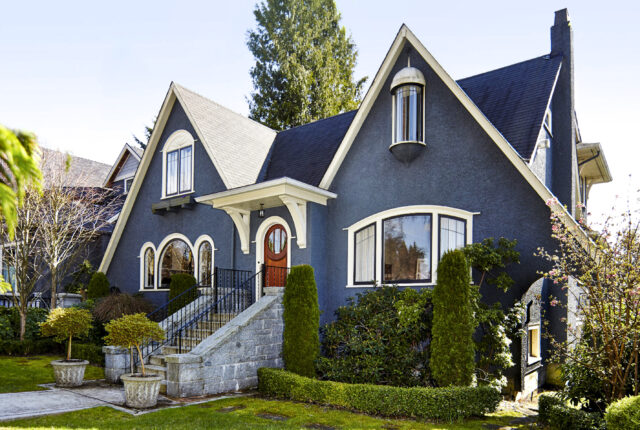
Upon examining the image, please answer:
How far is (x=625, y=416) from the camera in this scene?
517cm

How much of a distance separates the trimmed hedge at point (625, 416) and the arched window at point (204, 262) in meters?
10.9

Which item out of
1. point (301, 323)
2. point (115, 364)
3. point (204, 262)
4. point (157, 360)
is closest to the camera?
point (301, 323)

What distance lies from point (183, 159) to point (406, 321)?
32.0 ft

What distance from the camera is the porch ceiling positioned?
36.7 ft

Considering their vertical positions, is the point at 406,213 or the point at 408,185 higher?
the point at 408,185

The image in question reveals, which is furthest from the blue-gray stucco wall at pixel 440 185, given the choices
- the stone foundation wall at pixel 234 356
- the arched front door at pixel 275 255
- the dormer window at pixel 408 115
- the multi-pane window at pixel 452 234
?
the stone foundation wall at pixel 234 356

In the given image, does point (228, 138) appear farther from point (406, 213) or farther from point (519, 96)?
point (519, 96)

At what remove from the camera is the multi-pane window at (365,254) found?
11359mm

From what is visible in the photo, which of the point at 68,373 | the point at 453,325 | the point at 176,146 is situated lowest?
the point at 68,373

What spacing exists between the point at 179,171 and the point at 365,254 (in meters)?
7.44

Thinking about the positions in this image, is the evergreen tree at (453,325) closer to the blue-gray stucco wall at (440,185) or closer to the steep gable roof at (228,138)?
the blue-gray stucco wall at (440,185)

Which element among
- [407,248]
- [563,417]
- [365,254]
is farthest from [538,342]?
[563,417]

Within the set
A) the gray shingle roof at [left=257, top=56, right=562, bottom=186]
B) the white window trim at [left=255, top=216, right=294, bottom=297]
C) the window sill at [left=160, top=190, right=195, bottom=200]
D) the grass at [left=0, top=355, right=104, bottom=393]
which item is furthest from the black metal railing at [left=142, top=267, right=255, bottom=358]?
the gray shingle roof at [left=257, top=56, right=562, bottom=186]

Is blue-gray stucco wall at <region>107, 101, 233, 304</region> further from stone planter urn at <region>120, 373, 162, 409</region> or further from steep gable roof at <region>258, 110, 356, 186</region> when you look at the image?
stone planter urn at <region>120, 373, 162, 409</region>
